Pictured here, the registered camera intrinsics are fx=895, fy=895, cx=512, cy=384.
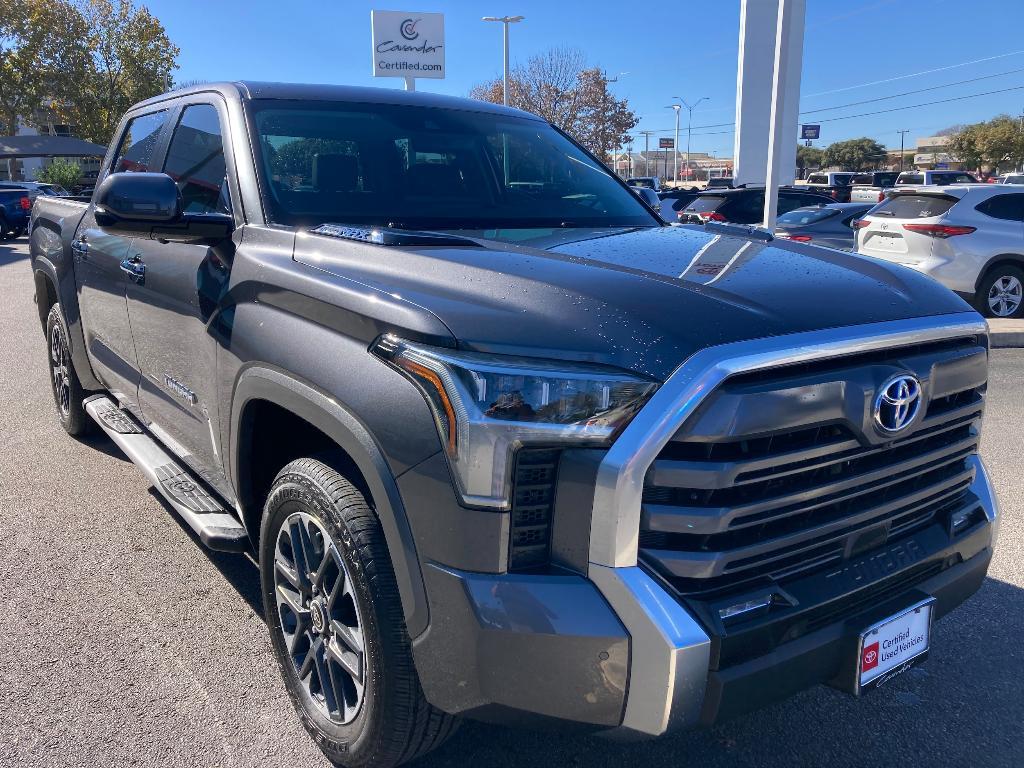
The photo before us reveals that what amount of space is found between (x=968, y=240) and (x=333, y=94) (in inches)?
356

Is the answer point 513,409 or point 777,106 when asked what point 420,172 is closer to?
point 513,409

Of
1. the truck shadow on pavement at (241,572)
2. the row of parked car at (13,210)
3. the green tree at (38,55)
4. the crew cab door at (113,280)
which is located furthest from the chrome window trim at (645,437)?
the green tree at (38,55)

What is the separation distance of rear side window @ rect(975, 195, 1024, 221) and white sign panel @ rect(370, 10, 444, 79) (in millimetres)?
24454

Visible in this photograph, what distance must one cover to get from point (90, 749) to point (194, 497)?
0.91 m

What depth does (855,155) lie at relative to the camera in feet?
290

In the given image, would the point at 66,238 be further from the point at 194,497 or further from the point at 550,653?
the point at 550,653

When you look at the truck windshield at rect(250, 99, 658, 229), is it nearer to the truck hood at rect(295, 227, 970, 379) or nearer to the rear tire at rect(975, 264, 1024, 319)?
the truck hood at rect(295, 227, 970, 379)

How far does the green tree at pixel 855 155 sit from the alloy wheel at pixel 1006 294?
3261 inches

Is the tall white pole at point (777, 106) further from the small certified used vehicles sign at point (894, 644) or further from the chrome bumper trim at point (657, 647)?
Result: the chrome bumper trim at point (657, 647)

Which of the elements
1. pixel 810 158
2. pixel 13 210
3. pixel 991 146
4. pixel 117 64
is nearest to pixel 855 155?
pixel 810 158

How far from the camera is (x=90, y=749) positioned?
8.63 ft

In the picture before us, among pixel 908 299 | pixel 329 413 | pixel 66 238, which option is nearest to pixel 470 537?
pixel 329 413

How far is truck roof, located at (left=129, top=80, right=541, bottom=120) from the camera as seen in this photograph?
3.39 m

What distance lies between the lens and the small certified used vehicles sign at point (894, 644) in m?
2.13
